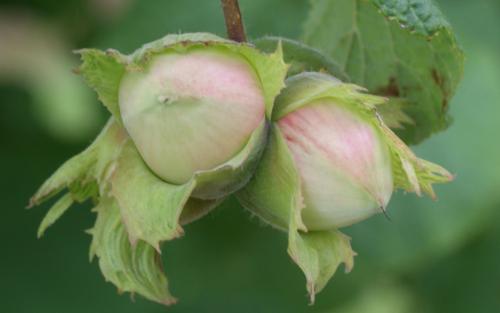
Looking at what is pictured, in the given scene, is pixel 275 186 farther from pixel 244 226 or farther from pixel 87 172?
pixel 244 226

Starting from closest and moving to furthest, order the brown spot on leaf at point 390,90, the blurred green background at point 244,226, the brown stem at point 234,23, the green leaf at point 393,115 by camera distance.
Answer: the brown stem at point 234,23
the green leaf at point 393,115
the brown spot on leaf at point 390,90
the blurred green background at point 244,226

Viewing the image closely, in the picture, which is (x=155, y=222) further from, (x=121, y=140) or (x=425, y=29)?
(x=425, y=29)

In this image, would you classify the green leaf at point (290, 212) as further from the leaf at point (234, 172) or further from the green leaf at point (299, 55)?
the green leaf at point (299, 55)

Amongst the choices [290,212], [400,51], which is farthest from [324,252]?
[400,51]

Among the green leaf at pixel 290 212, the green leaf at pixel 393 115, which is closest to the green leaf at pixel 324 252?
the green leaf at pixel 290 212

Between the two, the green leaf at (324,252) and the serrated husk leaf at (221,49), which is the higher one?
the serrated husk leaf at (221,49)
